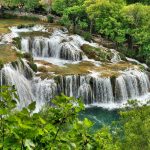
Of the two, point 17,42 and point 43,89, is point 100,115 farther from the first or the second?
point 17,42

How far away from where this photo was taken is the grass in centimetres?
3403

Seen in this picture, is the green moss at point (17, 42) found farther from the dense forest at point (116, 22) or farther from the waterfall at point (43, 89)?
the dense forest at point (116, 22)

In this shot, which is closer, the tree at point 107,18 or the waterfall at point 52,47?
the waterfall at point 52,47

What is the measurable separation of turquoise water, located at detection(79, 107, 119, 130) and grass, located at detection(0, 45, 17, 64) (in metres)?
7.82

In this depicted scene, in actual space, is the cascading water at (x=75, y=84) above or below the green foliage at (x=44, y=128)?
below

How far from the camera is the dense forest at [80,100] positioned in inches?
200

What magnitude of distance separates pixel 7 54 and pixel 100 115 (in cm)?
1024

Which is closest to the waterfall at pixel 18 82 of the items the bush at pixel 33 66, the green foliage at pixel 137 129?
the bush at pixel 33 66

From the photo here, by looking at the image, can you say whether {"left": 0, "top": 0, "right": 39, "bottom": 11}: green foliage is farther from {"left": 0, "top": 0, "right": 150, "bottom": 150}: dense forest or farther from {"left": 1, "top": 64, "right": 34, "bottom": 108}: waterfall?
{"left": 1, "top": 64, "right": 34, "bottom": 108}: waterfall

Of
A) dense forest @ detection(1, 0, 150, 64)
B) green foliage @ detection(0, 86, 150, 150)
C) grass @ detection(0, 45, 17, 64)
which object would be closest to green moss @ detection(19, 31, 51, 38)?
dense forest @ detection(1, 0, 150, 64)

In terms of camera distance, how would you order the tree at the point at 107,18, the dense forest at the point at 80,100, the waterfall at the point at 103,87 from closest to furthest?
1. the dense forest at the point at 80,100
2. the waterfall at the point at 103,87
3. the tree at the point at 107,18

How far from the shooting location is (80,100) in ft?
18.5

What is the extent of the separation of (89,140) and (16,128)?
4.56ft

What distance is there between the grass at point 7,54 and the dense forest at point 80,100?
0.33m
